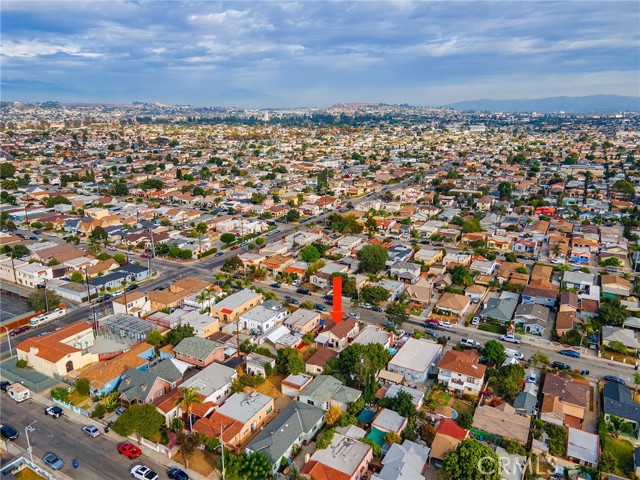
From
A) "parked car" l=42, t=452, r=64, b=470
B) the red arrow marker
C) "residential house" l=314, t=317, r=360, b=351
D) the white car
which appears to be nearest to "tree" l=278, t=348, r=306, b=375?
"residential house" l=314, t=317, r=360, b=351

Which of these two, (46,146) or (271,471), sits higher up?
(46,146)

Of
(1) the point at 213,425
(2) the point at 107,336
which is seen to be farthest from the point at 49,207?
(1) the point at 213,425

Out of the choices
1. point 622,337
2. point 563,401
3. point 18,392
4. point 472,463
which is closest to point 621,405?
point 563,401

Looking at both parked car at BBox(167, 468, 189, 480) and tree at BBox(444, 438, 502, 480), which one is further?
parked car at BBox(167, 468, 189, 480)

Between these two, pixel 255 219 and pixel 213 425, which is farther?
pixel 255 219

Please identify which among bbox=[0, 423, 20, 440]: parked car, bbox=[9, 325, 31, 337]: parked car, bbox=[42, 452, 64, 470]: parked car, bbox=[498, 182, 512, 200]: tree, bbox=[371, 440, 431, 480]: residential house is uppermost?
bbox=[498, 182, 512, 200]: tree

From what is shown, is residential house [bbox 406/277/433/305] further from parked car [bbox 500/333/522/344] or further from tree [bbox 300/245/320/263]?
tree [bbox 300/245/320/263]

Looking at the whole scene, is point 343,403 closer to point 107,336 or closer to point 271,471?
point 271,471
